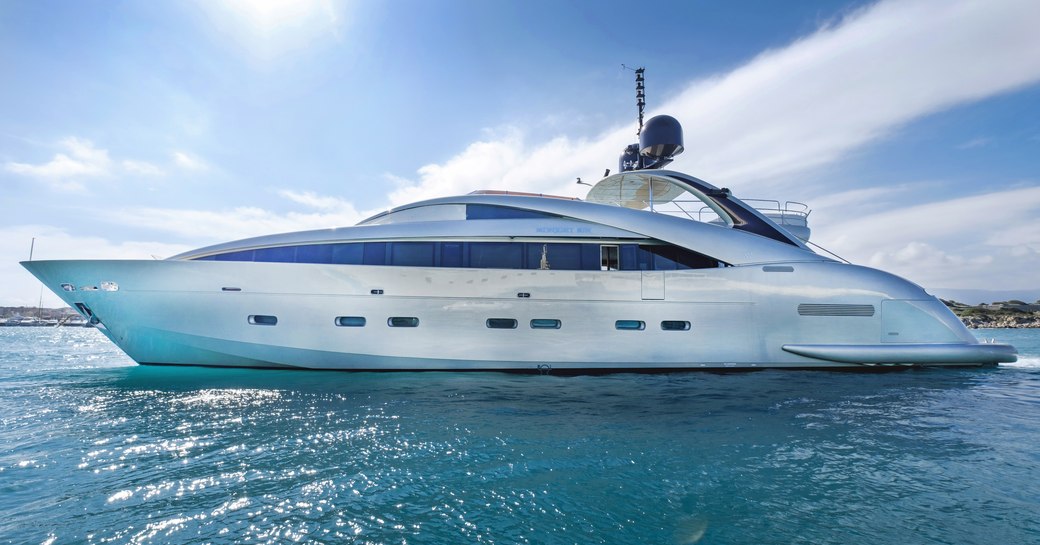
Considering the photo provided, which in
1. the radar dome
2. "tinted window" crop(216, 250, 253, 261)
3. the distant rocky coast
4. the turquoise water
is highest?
the radar dome

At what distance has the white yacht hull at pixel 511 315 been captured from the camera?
777 cm

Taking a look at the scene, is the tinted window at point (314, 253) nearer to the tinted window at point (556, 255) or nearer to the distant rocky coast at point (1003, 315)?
the tinted window at point (556, 255)

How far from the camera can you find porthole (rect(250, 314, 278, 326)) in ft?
25.6

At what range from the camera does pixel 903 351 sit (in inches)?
336

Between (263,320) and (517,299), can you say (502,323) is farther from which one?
(263,320)

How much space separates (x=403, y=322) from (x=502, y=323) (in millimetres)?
1903

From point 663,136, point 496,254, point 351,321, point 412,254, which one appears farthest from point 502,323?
point 663,136

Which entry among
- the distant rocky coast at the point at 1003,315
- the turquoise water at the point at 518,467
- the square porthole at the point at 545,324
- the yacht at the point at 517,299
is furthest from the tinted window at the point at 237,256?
the distant rocky coast at the point at 1003,315

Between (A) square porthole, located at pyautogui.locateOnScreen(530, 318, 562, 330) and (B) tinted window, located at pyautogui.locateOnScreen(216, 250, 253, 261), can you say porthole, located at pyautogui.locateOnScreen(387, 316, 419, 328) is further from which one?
(B) tinted window, located at pyautogui.locateOnScreen(216, 250, 253, 261)

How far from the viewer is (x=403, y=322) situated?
8.00 m

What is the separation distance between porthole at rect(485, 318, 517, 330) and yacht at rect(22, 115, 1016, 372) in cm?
2

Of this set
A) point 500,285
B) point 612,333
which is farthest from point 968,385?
point 500,285

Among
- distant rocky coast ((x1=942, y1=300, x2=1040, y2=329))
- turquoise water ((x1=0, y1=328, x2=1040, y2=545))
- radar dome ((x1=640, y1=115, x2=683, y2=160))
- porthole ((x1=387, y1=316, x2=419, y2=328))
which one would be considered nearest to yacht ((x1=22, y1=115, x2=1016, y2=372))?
porthole ((x1=387, y1=316, x2=419, y2=328))

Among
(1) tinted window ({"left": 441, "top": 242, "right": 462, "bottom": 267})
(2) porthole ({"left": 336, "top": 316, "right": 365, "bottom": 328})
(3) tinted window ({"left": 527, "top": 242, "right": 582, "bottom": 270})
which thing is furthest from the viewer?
(3) tinted window ({"left": 527, "top": 242, "right": 582, "bottom": 270})
